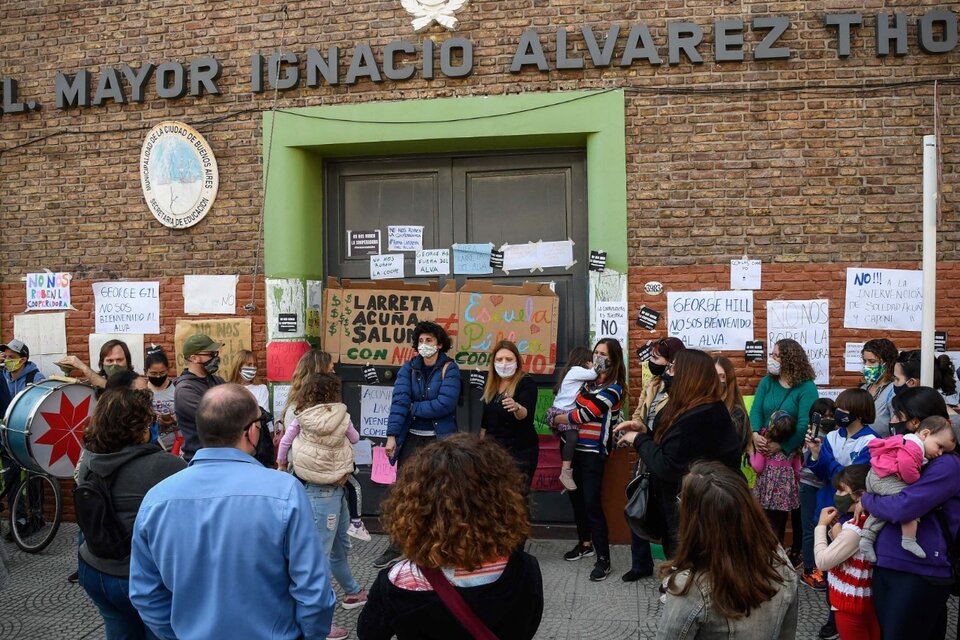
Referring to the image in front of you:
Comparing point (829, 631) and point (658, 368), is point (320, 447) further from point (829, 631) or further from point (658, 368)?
point (829, 631)

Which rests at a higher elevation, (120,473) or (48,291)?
(48,291)

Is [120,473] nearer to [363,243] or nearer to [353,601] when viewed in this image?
[353,601]

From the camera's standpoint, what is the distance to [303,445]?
5.57 metres

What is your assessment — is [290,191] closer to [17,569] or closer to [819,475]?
[17,569]

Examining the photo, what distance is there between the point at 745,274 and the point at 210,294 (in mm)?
5046

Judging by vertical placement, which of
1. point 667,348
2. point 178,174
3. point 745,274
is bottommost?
point 667,348

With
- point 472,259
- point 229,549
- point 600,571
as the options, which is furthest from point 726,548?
point 472,259

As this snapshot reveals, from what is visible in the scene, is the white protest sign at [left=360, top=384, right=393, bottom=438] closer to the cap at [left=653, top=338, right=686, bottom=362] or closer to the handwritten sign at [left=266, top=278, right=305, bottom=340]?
the handwritten sign at [left=266, top=278, right=305, bottom=340]

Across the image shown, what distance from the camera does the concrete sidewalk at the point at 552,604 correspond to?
5438mm

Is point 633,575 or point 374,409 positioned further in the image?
point 374,409

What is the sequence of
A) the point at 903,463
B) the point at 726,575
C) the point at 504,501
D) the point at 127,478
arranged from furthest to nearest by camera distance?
the point at 127,478 < the point at 903,463 < the point at 726,575 < the point at 504,501

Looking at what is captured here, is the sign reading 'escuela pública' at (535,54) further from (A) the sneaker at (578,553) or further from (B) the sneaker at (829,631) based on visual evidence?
(B) the sneaker at (829,631)

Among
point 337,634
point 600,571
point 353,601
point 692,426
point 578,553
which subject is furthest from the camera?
point 578,553

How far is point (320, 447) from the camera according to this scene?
5551mm
